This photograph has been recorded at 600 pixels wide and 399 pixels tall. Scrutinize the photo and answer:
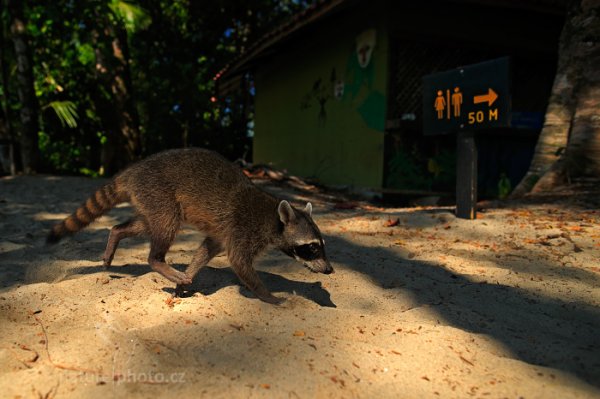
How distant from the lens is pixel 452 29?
8.84m

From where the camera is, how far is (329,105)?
10555 millimetres

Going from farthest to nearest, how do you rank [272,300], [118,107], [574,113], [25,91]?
1. [118,107]
2. [25,91]
3. [574,113]
4. [272,300]

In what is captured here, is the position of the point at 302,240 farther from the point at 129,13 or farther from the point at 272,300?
the point at 129,13

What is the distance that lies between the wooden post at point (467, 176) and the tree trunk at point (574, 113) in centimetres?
166

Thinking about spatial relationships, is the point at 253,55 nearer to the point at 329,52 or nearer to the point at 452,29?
the point at 329,52

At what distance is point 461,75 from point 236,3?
622 inches

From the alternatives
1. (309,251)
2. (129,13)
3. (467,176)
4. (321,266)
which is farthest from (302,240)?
(129,13)

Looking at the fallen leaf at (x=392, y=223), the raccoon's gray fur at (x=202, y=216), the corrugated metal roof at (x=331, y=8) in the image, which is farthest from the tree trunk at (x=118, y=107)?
the raccoon's gray fur at (x=202, y=216)

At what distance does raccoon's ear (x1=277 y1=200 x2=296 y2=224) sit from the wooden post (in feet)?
9.01

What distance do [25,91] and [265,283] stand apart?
31.5ft

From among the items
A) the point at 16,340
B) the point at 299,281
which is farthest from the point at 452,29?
the point at 16,340

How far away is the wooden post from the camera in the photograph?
523 cm

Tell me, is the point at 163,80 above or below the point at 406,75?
above

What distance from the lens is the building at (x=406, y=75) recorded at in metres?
8.52
